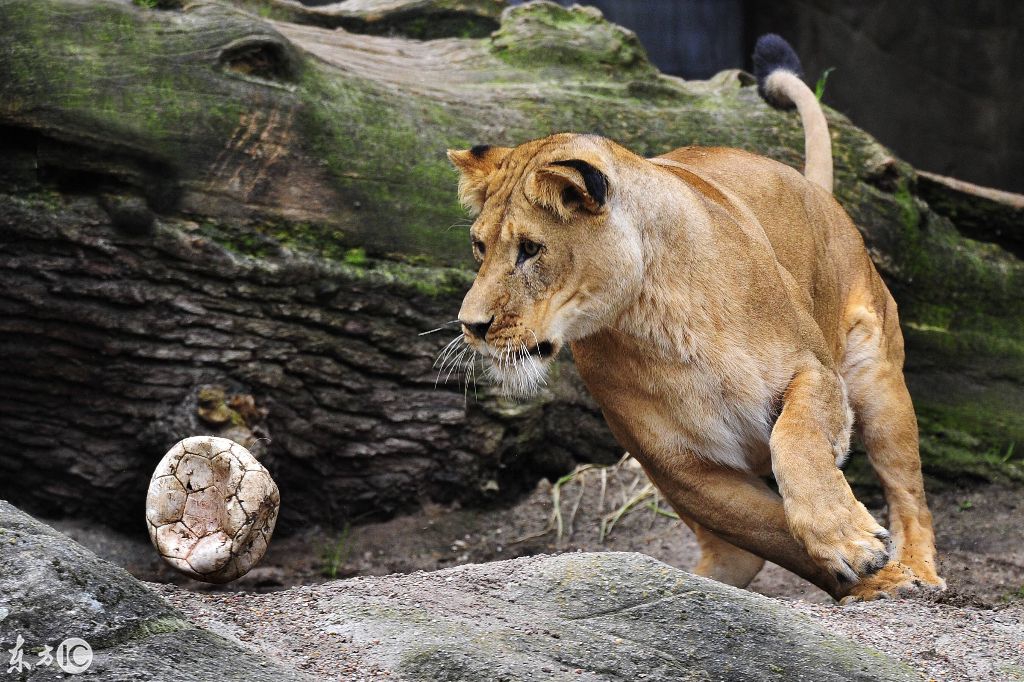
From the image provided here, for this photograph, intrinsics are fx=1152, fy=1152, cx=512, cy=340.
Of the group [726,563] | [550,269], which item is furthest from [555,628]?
[726,563]

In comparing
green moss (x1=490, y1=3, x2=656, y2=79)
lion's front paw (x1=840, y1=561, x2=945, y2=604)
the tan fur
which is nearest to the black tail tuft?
green moss (x1=490, y1=3, x2=656, y2=79)

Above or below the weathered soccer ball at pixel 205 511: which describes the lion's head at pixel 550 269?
above

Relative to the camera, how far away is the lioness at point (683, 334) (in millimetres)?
3547

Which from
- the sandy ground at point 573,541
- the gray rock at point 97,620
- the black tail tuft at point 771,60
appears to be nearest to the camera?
the gray rock at point 97,620

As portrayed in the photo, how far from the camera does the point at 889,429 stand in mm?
4738

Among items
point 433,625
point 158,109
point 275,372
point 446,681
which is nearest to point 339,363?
point 275,372

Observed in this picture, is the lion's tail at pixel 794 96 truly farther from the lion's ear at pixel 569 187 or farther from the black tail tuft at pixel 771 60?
the lion's ear at pixel 569 187

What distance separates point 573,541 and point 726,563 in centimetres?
112

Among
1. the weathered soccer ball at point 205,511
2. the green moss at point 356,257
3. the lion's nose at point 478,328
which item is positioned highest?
the lion's nose at point 478,328

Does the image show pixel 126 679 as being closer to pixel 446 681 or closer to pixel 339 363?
pixel 446 681

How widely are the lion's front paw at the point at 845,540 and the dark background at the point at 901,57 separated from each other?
7.79 meters

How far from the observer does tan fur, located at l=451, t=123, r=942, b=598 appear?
3.55m

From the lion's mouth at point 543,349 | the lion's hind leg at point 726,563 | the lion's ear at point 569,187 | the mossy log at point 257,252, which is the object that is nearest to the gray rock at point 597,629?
the lion's mouth at point 543,349

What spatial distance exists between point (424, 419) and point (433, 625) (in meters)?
2.51
